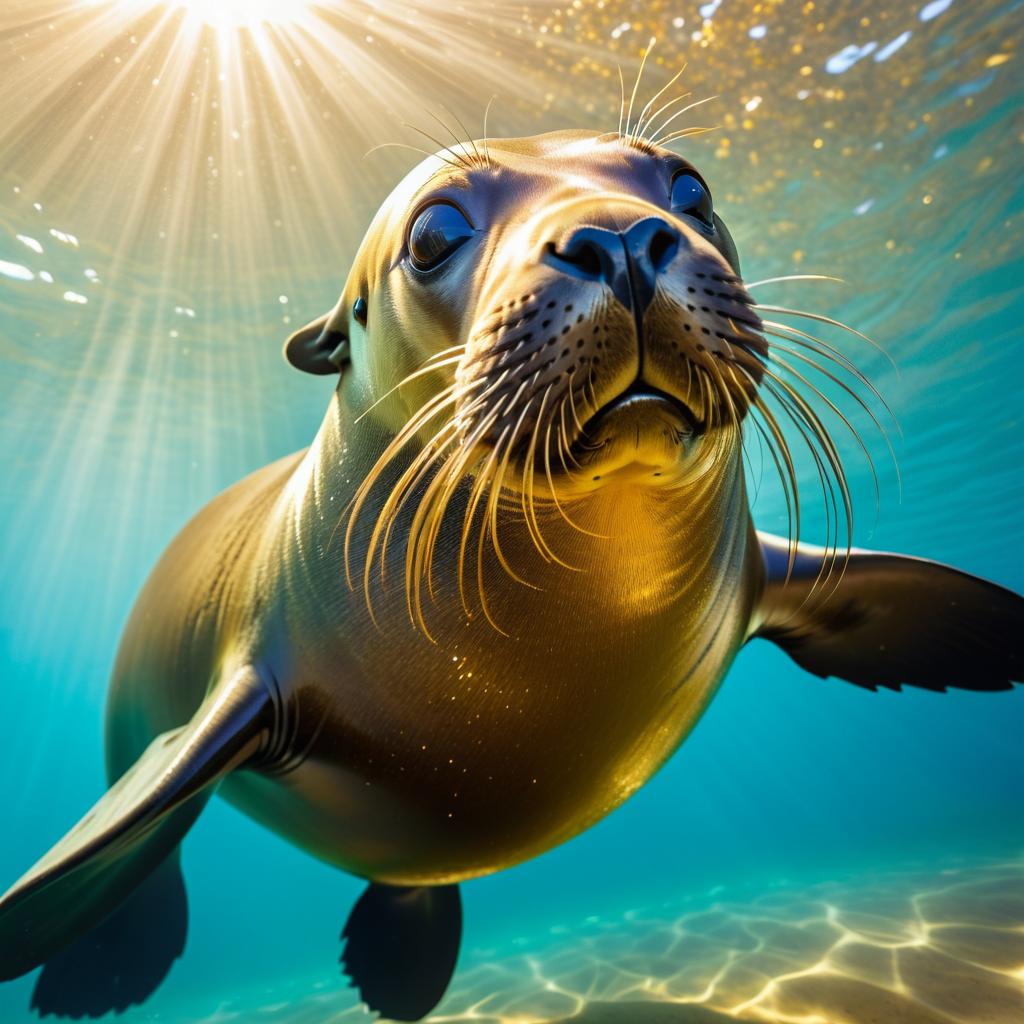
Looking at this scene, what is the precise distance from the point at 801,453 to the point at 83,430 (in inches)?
576

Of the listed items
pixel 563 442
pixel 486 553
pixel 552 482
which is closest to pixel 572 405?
pixel 563 442

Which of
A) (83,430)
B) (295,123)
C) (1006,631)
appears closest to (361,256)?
(1006,631)

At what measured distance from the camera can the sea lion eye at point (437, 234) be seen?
6.02 feet

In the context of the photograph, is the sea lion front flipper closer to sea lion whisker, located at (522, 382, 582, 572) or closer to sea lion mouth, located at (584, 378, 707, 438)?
sea lion whisker, located at (522, 382, 582, 572)

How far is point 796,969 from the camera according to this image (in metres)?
5.44

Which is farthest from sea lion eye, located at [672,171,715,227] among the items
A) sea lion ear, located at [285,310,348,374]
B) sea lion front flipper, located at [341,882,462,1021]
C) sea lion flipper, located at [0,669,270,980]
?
sea lion front flipper, located at [341,882,462,1021]

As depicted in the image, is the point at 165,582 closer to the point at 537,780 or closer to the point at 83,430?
the point at 537,780

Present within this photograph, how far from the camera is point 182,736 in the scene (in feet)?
7.06

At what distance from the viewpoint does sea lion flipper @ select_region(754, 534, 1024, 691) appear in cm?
305

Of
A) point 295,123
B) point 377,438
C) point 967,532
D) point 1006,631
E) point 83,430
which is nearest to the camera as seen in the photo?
point 377,438

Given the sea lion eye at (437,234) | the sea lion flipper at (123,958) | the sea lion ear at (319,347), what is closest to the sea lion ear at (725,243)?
the sea lion eye at (437,234)

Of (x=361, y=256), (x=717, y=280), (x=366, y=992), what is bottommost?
(x=366, y=992)

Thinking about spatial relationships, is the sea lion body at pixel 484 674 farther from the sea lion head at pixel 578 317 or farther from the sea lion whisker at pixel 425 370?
the sea lion head at pixel 578 317

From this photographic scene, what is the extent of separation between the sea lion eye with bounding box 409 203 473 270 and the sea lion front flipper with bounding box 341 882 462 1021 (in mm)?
3255
